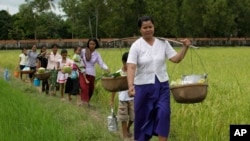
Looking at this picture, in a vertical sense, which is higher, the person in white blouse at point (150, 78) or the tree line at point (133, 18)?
the tree line at point (133, 18)

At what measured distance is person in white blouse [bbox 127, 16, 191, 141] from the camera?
4664mm

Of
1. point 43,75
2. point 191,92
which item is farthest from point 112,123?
point 43,75

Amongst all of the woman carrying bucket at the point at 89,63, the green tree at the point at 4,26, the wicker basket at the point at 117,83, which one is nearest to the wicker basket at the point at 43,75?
the woman carrying bucket at the point at 89,63

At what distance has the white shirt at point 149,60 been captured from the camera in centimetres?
469

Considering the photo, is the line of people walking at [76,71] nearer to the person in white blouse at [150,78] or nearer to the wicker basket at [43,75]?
the wicker basket at [43,75]

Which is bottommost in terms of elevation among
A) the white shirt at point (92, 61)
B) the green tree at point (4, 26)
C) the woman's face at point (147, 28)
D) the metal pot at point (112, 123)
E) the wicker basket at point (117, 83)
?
the metal pot at point (112, 123)

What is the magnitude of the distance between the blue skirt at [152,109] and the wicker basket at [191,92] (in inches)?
6.6

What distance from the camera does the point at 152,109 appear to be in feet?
15.5

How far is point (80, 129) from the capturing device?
6.05 metres

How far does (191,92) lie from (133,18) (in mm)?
52096

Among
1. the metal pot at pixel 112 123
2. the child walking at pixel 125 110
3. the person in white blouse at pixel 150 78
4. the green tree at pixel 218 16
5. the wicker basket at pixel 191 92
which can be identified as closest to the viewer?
the wicker basket at pixel 191 92

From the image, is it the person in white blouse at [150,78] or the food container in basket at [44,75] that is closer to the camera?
the person in white blouse at [150,78]

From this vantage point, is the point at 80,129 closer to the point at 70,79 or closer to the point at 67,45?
the point at 70,79

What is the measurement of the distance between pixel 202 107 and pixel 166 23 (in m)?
47.8
